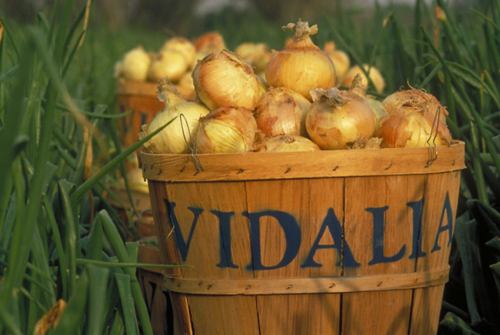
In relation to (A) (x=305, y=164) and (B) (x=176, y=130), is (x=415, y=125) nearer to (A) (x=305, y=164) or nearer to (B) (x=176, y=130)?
(A) (x=305, y=164)

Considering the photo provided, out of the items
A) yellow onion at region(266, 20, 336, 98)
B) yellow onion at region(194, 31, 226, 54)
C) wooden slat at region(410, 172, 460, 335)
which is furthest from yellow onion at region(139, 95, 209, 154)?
yellow onion at region(194, 31, 226, 54)

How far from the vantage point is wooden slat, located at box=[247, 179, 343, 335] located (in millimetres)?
1822

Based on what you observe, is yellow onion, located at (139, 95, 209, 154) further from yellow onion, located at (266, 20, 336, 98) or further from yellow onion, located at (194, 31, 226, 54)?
yellow onion, located at (194, 31, 226, 54)

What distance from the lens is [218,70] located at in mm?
2053

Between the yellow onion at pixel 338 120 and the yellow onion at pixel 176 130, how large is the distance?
253 mm

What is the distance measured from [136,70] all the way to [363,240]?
2.83 metres

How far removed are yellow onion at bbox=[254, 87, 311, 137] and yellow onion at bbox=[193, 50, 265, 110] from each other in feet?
0.13

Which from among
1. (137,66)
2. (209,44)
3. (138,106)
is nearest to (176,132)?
(138,106)

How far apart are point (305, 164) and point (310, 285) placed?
24cm

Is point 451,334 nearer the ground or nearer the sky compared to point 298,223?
nearer the ground

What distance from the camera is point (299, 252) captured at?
6.09ft

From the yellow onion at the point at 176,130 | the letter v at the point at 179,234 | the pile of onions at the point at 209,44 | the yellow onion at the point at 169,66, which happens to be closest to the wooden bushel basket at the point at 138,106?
the yellow onion at the point at 169,66

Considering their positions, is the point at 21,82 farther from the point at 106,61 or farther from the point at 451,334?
the point at 106,61

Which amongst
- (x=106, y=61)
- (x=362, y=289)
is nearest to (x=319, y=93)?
(x=362, y=289)
